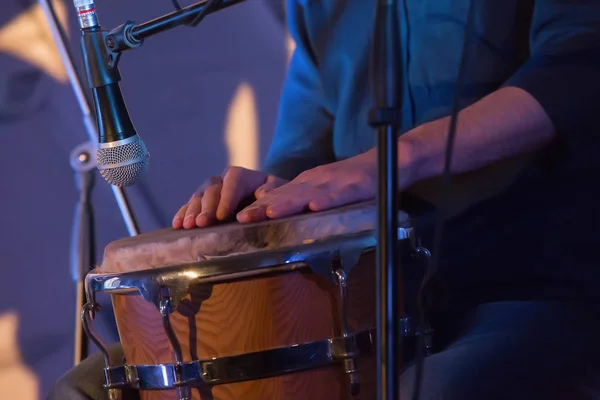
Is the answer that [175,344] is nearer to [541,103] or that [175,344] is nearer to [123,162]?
[123,162]

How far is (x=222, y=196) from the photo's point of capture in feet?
3.14

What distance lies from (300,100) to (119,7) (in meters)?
0.63

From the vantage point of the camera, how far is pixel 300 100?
55.6 inches

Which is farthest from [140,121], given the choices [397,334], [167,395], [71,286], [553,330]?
[397,334]

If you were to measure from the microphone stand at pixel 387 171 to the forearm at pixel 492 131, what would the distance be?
1.14ft

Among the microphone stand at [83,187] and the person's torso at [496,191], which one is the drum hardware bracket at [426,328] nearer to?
the person's torso at [496,191]

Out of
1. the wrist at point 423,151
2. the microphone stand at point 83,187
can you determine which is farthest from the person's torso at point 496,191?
the microphone stand at point 83,187

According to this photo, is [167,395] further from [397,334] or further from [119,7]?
[119,7]

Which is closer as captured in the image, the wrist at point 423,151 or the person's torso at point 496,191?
the wrist at point 423,151

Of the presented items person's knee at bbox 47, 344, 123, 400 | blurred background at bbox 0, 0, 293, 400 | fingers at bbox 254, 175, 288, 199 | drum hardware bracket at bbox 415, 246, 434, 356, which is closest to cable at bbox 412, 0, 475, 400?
drum hardware bracket at bbox 415, 246, 434, 356

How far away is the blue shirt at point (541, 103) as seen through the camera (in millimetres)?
900

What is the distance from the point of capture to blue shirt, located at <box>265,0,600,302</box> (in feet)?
2.95

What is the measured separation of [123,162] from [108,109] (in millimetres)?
71

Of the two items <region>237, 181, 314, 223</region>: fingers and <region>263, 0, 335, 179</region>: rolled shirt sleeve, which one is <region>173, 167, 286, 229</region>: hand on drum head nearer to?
<region>237, 181, 314, 223</region>: fingers
